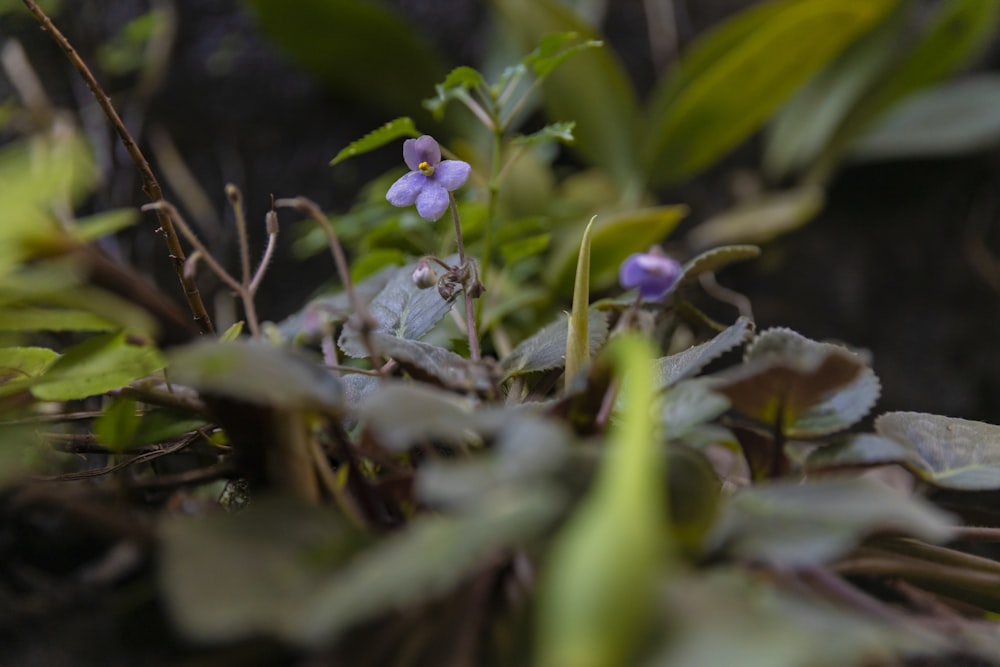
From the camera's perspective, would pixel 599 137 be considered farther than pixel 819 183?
No

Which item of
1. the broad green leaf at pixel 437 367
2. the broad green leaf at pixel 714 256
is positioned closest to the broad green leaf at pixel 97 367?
the broad green leaf at pixel 437 367

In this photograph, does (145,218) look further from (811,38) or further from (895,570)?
(895,570)

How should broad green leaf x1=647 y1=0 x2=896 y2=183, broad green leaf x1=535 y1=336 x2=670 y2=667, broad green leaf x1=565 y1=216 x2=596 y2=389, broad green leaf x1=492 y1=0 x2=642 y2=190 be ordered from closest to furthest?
broad green leaf x1=535 y1=336 x2=670 y2=667, broad green leaf x1=565 y1=216 x2=596 y2=389, broad green leaf x1=647 y1=0 x2=896 y2=183, broad green leaf x1=492 y1=0 x2=642 y2=190

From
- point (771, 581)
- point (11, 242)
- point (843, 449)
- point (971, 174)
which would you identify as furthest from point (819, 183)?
point (11, 242)

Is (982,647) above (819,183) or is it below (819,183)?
above

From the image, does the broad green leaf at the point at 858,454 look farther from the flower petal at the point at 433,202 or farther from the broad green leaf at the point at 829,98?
the broad green leaf at the point at 829,98

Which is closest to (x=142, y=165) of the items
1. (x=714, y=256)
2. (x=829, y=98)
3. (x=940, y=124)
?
(x=714, y=256)

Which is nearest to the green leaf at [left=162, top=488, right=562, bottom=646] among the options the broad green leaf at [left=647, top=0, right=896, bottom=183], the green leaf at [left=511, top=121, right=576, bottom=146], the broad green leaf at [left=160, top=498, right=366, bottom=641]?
the broad green leaf at [left=160, top=498, right=366, bottom=641]

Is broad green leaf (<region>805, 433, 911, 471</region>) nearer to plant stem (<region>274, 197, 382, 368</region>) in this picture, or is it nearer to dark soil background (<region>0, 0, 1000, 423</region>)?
plant stem (<region>274, 197, 382, 368</region>)
